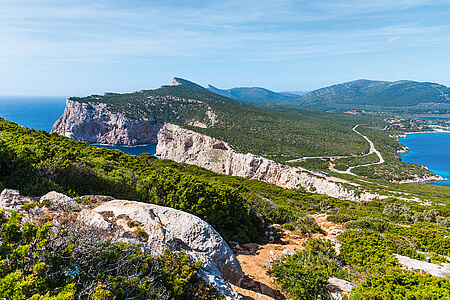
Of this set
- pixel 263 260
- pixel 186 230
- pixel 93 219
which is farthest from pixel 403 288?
pixel 93 219

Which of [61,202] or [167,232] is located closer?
[167,232]

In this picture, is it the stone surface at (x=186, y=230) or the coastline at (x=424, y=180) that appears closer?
the stone surface at (x=186, y=230)

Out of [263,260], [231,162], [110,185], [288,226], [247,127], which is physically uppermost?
[247,127]

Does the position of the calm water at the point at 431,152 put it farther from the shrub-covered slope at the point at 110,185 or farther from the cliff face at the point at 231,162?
the shrub-covered slope at the point at 110,185

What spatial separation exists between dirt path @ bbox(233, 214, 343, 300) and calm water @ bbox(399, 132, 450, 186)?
216ft

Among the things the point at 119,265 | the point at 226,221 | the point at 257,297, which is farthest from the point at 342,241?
the point at 119,265

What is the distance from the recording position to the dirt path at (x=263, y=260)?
6422mm

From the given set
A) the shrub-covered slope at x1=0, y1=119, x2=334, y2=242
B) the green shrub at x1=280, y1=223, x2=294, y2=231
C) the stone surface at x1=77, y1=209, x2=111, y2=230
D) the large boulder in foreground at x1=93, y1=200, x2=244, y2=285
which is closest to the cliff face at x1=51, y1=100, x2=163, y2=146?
the shrub-covered slope at x1=0, y1=119, x2=334, y2=242

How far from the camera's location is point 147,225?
209 inches

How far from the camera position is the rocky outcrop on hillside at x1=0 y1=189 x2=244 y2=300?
15.5ft

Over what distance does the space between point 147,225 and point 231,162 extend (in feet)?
170

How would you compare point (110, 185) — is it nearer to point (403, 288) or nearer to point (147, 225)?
point (147, 225)

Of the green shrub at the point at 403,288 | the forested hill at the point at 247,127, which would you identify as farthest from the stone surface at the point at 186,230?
the forested hill at the point at 247,127

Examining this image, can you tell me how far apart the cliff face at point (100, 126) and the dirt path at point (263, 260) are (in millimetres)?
86383
